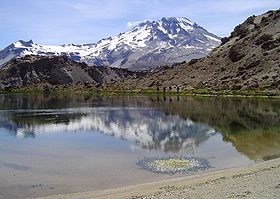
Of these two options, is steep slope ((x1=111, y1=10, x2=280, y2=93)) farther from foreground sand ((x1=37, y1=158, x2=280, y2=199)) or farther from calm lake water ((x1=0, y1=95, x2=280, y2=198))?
foreground sand ((x1=37, y1=158, x2=280, y2=199))

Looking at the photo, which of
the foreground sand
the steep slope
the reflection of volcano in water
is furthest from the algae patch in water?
the steep slope

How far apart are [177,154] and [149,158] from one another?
3.06 metres

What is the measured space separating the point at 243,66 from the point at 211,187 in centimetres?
14514

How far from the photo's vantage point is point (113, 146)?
44625mm

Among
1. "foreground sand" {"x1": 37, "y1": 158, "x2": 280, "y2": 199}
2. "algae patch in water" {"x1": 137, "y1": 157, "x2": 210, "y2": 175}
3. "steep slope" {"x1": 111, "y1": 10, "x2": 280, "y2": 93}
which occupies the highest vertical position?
"steep slope" {"x1": 111, "y1": 10, "x2": 280, "y2": 93}

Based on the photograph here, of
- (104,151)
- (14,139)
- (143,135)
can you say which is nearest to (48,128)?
(14,139)

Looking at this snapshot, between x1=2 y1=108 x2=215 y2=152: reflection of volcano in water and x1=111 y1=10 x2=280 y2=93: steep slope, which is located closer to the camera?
x1=2 y1=108 x2=215 y2=152: reflection of volcano in water

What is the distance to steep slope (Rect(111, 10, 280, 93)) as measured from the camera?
146625 millimetres

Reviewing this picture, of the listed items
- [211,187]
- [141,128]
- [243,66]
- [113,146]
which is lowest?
[113,146]

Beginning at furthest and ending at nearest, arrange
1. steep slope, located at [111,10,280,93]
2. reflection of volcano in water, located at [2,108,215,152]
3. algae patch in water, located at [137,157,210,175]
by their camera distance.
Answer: steep slope, located at [111,10,280,93] < reflection of volcano in water, located at [2,108,215,152] < algae patch in water, located at [137,157,210,175]

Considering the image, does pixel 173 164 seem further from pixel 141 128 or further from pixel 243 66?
pixel 243 66

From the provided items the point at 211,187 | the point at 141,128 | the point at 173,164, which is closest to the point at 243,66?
the point at 141,128

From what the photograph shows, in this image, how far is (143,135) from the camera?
175 ft

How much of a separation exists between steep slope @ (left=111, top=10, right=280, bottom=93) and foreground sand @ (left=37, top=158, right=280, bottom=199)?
10630cm
